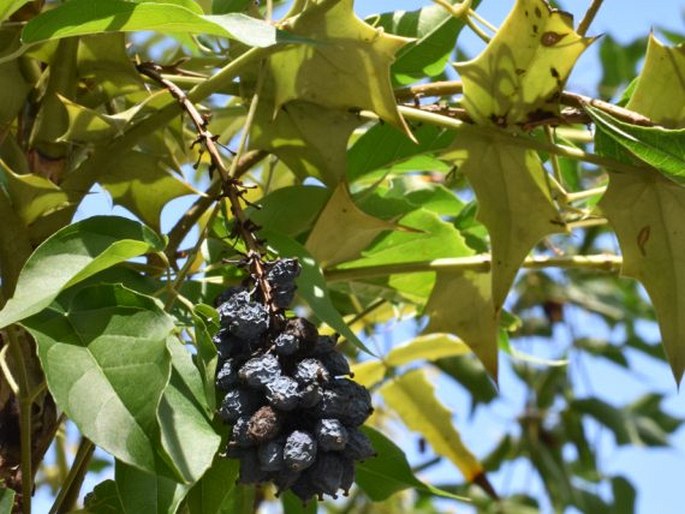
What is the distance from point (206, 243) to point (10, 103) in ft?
0.49

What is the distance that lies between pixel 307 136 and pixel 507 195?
0.41ft

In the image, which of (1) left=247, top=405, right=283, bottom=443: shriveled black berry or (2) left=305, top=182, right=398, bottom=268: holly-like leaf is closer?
(1) left=247, top=405, right=283, bottom=443: shriveled black berry

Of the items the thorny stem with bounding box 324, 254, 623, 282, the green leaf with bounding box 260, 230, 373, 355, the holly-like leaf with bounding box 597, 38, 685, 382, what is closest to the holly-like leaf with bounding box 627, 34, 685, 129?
the holly-like leaf with bounding box 597, 38, 685, 382

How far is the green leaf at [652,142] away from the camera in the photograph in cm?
68

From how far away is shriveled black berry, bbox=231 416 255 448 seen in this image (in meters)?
0.58

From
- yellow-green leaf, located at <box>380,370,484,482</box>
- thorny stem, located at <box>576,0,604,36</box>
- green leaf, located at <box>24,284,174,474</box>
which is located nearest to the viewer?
green leaf, located at <box>24,284,174,474</box>

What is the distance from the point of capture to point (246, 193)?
775 millimetres

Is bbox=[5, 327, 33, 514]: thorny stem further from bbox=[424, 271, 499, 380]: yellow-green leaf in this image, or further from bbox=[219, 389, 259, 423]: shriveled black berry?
bbox=[424, 271, 499, 380]: yellow-green leaf

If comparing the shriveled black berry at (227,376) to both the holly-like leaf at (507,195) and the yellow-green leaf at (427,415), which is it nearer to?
the holly-like leaf at (507,195)

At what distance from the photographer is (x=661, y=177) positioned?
0.74m

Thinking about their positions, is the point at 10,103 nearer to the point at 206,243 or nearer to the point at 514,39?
the point at 206,243

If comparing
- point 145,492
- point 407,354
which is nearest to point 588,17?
point 145,492

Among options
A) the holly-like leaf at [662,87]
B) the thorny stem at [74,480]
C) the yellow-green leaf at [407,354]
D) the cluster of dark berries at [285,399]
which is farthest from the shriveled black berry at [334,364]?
the yellow-green leaf at [407,354]

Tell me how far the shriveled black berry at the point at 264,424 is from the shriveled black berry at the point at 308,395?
0.5 inches
